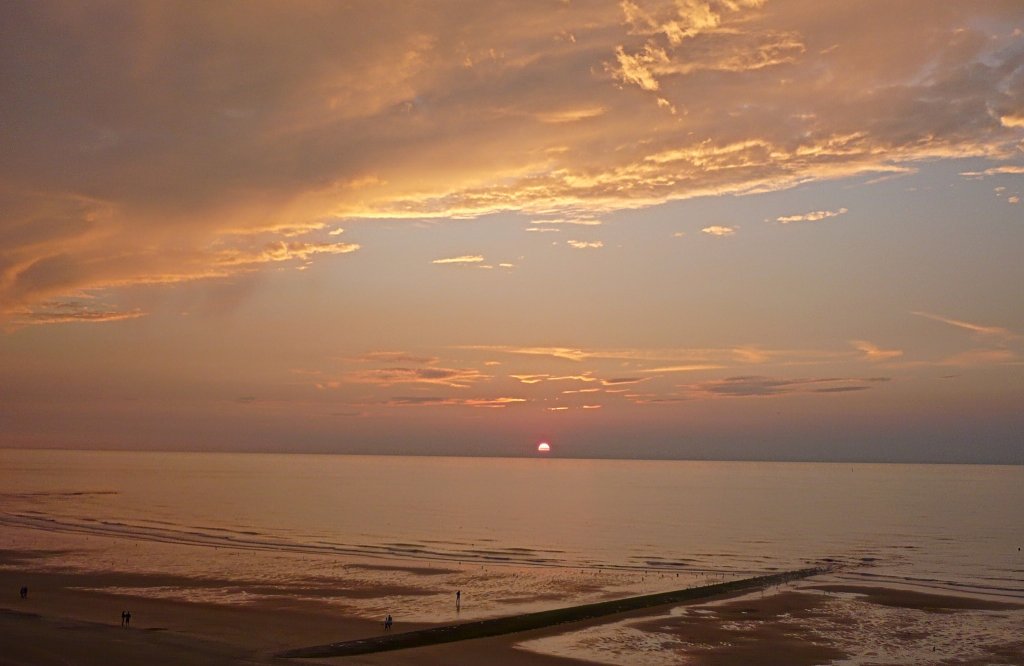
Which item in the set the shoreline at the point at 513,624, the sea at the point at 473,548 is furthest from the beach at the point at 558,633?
the sea at the point at 473,548

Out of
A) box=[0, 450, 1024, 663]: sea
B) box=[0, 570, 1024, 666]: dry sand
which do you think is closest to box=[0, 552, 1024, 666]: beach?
box=[0, 570, 1024, 666]: dry sand

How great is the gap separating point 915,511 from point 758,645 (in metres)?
130

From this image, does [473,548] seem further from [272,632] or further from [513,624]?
[272,632]

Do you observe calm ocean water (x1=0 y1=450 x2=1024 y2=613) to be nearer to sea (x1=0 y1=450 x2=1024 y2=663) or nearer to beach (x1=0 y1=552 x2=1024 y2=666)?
sea (x1=0 y1=450 x2=1024 y2=663)

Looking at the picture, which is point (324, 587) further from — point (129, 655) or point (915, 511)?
point (915, 511)

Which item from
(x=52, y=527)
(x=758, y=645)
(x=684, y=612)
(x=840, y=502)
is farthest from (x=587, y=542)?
(x=840, y=502)

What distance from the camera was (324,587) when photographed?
66.5 m

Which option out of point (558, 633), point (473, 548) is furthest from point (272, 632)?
point (473, 548)

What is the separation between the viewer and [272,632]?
49.1m

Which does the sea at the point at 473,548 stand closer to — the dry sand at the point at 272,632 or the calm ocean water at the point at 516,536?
the calm ocean water at the point at 516,536

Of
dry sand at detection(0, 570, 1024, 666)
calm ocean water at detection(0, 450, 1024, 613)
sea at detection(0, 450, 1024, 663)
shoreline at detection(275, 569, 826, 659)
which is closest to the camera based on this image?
dry sand at detection(0, 570, 1024, 666)

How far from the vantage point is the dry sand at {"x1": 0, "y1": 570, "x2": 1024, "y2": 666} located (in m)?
42.2

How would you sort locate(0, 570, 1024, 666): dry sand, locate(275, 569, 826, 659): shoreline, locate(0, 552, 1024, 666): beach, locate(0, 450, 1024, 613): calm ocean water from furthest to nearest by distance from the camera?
locate(0, 450, 1024, 613): calm ocean water < locate(275, 569, 826, 659): shoreline < locate(0, 552, 1024, 666): beach < locate(0, 570, 1024, 666): dry sand

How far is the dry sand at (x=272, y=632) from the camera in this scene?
139 ft
